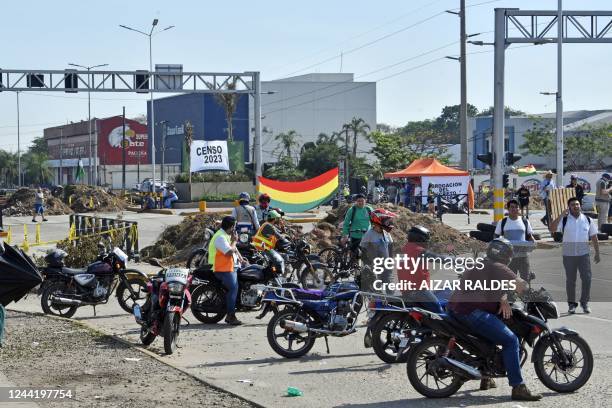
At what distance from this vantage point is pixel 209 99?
11112cm

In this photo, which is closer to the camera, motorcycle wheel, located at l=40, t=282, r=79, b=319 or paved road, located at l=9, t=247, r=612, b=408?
paved road, located at l=9, t=247, r=612, b=408

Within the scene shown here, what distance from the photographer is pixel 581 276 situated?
13.9 m

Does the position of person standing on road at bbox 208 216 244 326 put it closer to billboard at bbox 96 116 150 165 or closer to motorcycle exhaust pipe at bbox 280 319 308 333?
motorcycle exhaust pipe at bbox 280 319 308 333

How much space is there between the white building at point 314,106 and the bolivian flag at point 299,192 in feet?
256

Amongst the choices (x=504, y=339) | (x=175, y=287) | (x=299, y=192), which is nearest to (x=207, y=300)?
(x=175, y=287)

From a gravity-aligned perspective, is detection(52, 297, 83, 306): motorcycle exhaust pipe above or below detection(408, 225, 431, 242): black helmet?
below

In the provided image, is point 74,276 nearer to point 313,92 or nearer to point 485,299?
point 485,299

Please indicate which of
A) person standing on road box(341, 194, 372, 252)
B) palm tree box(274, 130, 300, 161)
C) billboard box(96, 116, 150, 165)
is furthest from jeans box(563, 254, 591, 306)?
billboard box(96, 116, 150, 165)

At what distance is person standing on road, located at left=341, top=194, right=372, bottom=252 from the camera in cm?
1781

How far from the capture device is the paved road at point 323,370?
340 inches

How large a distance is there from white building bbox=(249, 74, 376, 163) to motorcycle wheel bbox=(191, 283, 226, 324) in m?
97.2

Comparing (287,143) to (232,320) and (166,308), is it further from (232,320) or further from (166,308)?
(166,308)

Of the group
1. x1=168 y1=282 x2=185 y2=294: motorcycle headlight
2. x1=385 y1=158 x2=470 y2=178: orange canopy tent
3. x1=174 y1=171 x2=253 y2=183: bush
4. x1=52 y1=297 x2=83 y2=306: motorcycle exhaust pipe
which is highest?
x1=385 y1=158 x2=470 y2=178: orange canopy tent

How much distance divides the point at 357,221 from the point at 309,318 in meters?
7.22
